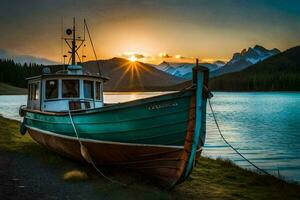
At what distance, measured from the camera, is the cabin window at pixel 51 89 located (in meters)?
Result: 15.7

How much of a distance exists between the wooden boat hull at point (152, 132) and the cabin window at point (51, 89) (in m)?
3.03

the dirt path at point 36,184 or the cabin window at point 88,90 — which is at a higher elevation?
the cabin window at point 88,90

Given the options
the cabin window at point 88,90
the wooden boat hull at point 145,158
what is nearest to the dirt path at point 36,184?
the wooden boat hull at point 145,158

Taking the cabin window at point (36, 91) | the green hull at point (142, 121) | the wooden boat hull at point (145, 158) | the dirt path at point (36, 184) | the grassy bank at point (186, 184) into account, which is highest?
the cabin window at point (36, 91)

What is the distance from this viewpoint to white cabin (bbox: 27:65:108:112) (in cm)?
1546

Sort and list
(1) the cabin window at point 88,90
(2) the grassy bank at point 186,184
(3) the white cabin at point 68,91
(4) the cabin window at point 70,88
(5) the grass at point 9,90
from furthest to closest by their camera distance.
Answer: (5) the grass at point 9,90
(1) the cabin window at point 88,90
(4) the cabin window at point 70,88
(3) the white cabin at point 68,91
(2) the grassy bank at point 186,184

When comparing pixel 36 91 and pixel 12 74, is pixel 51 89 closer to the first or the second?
pixel 36 91

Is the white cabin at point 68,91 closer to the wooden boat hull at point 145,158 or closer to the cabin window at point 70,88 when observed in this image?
the cabin window at point 70,88

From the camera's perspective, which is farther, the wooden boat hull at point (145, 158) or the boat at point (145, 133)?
the wooden boat hull at point (145, 158)

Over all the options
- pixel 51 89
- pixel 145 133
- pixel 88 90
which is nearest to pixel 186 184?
pixel 145 133

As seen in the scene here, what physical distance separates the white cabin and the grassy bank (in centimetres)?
232

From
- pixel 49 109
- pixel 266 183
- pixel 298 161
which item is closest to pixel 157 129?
pixel 266 183

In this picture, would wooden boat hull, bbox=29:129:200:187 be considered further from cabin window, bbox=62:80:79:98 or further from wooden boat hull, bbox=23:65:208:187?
cabin window, bbox=62:80:79:98

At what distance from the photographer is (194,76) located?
9.99 meters
